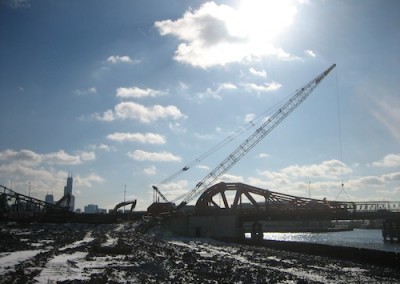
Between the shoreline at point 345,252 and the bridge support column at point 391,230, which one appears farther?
the bridge support column at point 391,230

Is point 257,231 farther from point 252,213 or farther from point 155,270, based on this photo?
point 155,270

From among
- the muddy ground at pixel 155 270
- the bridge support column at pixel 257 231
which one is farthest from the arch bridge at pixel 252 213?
the muddy ground at pixel 155 270

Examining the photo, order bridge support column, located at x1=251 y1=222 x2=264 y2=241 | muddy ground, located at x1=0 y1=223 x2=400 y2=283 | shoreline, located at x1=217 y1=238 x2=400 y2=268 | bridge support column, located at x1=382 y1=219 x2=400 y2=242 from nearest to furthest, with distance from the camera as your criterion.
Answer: muddy ground, located at x1=0 y1=223 x2=400 y2=283 < shoreline, located at x1=217 y1=238 x2=400 y2=268 < bridge support column, located at x1=251 y1=222 x2=264 y2=241 < bridge support column, located at x1=382 y1=219 x2=400 y2=242

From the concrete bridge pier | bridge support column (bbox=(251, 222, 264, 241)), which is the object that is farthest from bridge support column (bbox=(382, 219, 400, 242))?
the concrete bridge pier

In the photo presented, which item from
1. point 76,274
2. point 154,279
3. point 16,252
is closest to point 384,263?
point 154,279

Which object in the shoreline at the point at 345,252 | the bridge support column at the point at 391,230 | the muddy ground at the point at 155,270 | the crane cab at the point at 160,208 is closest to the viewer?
the muddy ground at the point at 155,270

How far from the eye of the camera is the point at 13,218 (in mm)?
109312

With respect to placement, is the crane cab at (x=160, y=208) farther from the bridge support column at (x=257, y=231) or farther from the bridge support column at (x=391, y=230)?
the bridge support column at (x=391, y=230)

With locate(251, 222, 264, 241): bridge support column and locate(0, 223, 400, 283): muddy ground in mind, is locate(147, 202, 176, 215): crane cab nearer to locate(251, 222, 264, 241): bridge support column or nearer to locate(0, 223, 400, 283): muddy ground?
locate(251, 222, 264, 241): bridge support column

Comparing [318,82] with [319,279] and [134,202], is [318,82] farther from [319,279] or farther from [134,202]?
[319,279]

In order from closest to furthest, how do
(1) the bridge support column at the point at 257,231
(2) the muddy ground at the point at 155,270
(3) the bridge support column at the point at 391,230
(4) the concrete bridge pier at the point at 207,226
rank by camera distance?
(2) the muddy ground at the point at 155,270 → (4) the concrete bridge pier at the point at 207,226 → (1) the bridge support column at the point at 257,231 → (3) the bridge support column at the point at 391,230

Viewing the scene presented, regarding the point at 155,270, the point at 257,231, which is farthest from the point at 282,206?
the point at 155,270

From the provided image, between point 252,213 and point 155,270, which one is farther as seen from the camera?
point 252,213

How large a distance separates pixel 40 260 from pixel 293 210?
68.5 meters
